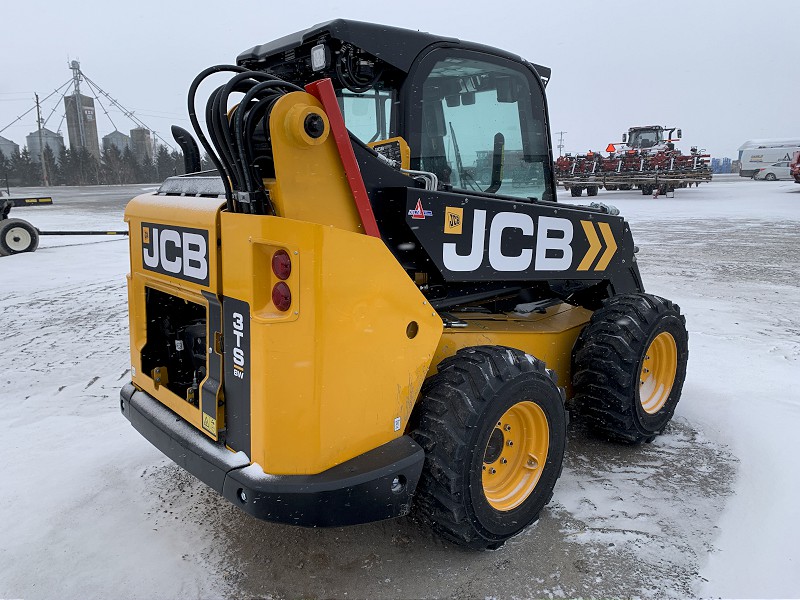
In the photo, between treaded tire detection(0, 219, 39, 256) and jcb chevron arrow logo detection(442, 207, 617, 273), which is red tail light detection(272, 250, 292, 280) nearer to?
jcb chevron arrow logo detection(442, 207, 617, 273)

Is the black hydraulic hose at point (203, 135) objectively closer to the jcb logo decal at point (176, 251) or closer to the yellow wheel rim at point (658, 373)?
the jcb logo decal at point (176, 251)

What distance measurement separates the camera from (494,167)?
11.2ft

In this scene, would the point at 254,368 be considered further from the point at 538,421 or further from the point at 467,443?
the point at 538,421

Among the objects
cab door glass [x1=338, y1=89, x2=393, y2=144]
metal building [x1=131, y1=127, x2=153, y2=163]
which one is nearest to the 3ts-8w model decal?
cab door glass [x1=338, y1=89, x2=393, y2=144]

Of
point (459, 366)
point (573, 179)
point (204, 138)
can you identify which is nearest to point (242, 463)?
point (459, 366)

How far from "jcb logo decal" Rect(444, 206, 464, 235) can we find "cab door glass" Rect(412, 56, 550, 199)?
1.34ft

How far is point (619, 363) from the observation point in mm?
3457

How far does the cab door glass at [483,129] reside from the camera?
10.2 feet

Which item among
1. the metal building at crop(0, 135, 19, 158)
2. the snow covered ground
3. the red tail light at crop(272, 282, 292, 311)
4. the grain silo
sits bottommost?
the snow covered ground

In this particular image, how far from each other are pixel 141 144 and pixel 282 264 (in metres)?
68.7

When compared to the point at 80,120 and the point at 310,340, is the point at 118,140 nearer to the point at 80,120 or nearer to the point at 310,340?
the point at 80,120

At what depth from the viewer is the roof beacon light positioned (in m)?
2.78

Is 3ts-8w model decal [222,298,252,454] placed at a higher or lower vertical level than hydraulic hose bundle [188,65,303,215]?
lower

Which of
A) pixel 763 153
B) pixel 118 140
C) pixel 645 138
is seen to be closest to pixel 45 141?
pixel 118 140
